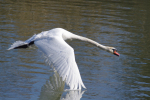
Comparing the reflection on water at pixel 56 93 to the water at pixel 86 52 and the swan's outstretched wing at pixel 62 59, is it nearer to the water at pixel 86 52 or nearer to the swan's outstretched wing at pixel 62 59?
the water at pixel 86 52

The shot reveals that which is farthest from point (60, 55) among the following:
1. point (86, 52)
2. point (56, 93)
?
point (86, 52)

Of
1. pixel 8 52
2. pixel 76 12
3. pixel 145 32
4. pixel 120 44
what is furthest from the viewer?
pixel 76 12

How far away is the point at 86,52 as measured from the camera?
34.7 feet

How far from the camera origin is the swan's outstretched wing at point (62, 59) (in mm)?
6066

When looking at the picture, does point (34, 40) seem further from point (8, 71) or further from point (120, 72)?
point (120, 72)

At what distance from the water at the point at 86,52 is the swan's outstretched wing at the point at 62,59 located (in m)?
0.94

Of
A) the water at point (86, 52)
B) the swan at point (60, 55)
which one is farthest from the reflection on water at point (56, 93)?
the swan at point (60, 55)

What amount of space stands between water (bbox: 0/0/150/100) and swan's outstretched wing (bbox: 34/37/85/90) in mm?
938

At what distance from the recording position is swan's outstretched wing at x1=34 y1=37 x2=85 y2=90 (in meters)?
6.07

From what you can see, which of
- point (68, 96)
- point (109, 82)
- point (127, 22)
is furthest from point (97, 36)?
point (68, 96)

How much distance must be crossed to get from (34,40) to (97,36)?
208 inches

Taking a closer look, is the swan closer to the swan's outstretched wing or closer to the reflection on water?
the swan's outstretched wing

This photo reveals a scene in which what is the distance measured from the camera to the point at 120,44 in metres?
11.8

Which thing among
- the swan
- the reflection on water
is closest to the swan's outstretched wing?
the swan
